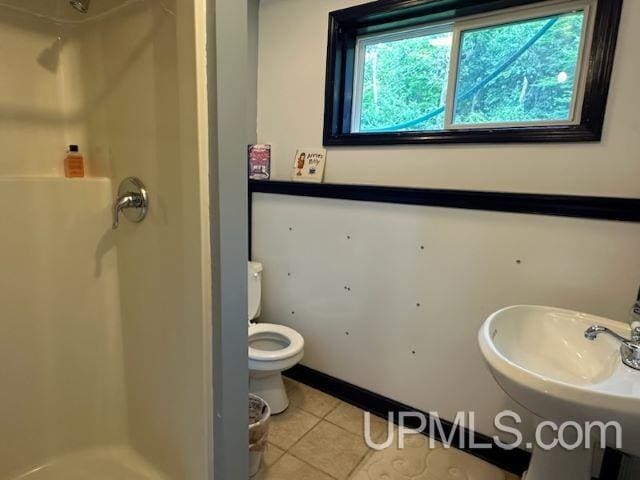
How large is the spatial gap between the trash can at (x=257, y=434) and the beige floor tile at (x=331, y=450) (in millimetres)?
224

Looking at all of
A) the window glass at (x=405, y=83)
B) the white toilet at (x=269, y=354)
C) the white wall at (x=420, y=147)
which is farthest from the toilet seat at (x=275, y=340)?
the window glass at (x=405, y=83)

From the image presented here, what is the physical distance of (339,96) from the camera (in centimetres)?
189

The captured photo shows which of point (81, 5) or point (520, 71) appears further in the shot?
point (520, 71)

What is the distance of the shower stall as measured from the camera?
99 centimetres

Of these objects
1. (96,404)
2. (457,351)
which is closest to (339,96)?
(457,351)

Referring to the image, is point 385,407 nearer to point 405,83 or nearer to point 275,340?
point 275,340

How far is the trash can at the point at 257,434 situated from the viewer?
132cm

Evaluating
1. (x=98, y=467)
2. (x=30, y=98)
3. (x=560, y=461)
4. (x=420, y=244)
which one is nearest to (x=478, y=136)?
(x=420, y=244)

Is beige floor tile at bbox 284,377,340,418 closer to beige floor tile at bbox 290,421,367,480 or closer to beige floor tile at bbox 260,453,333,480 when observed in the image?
beige floor tile at bbox 290,421,367,480

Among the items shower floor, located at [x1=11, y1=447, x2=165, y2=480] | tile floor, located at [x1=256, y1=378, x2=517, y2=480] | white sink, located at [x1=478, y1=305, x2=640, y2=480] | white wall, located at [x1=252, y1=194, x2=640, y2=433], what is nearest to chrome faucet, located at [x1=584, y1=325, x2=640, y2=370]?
white sink, located at [x1=478, y1=305, x2=640, y2=480]

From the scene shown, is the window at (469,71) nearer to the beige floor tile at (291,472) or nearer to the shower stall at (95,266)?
the shower stall at (95,266)

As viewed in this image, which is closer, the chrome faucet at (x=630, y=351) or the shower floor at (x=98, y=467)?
the chrome faucet at (x=630, y=351)

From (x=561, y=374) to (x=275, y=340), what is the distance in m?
1.30

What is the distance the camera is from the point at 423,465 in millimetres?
1494
